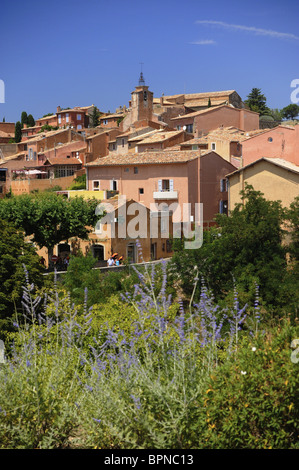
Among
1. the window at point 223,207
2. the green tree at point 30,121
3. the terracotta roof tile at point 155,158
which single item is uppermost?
the green tree at point 30,121

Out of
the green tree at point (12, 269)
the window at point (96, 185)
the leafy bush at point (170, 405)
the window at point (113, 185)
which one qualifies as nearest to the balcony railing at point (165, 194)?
the window at point (113, 185)

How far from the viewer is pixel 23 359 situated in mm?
5887

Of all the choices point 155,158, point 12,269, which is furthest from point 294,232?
point 155,158

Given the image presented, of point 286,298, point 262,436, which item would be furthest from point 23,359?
point 286,298

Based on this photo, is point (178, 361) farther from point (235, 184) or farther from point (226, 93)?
point (226, 93)

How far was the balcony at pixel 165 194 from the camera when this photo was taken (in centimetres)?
3568

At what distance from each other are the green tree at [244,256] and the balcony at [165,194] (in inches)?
457

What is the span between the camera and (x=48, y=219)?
31.2m

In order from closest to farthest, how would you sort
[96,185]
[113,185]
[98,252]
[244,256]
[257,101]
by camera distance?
[244,256], [98,252], [113,185], [96,185], [257,101]

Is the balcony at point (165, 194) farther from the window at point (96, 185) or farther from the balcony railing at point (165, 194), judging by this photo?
the window at point (96, 185)

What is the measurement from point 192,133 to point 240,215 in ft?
83.4

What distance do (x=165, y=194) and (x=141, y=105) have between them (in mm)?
24292

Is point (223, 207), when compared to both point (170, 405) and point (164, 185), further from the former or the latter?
point (170, 405)

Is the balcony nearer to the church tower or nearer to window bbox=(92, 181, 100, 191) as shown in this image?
window bbox=(92, 181, 100, 191)
